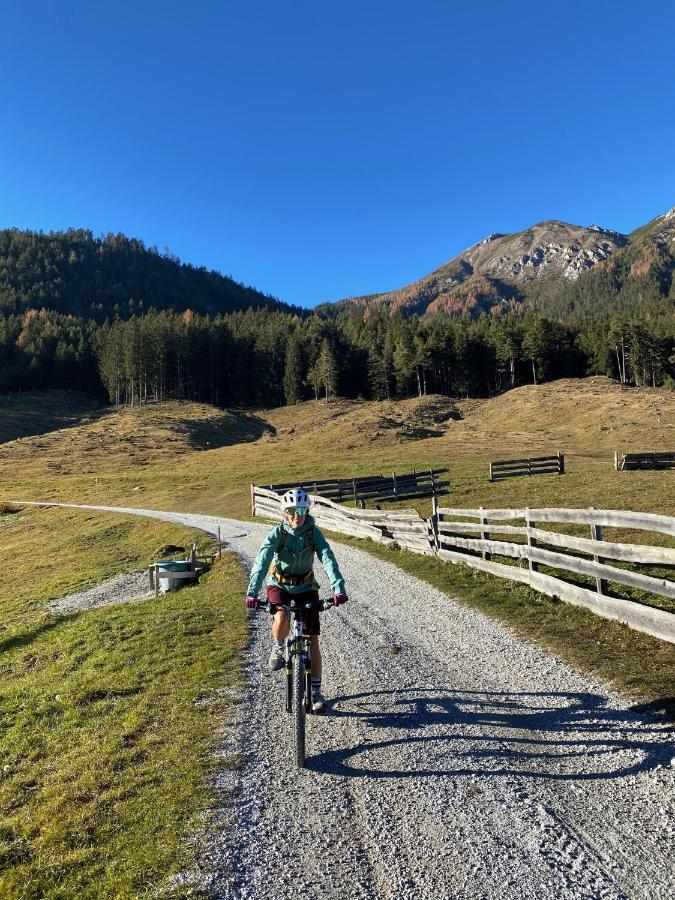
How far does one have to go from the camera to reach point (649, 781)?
4.36 m

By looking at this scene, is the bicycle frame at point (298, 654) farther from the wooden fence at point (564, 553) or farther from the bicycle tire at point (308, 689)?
the wooden fence at point (564, 553)

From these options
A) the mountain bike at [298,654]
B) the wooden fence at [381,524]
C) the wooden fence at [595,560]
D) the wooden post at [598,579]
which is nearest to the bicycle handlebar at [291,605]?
the mountain bike at [298,654]

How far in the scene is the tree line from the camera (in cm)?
10362

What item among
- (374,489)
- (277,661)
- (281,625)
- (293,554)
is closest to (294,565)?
(293,554)

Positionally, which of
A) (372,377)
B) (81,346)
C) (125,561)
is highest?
(81,346)

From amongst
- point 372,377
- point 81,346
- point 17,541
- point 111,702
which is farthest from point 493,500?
point 81,346

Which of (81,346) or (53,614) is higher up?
(81,346)

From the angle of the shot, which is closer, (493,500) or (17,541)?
(493,500)

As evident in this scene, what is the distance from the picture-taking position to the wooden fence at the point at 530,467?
3516 cm

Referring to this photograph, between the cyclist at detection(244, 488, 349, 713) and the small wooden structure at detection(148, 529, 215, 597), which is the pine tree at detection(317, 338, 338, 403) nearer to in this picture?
the small wooden structure at detection(148, 529, 215, 597)

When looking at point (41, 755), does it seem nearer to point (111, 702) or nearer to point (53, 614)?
point (111, 702)

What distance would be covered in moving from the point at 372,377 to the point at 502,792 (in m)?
108

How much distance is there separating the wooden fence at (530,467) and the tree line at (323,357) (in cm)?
6963

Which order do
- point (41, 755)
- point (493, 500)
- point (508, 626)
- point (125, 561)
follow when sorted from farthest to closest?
point (493, 500), point (125, 561), point (508, 626), point (41, 755)
